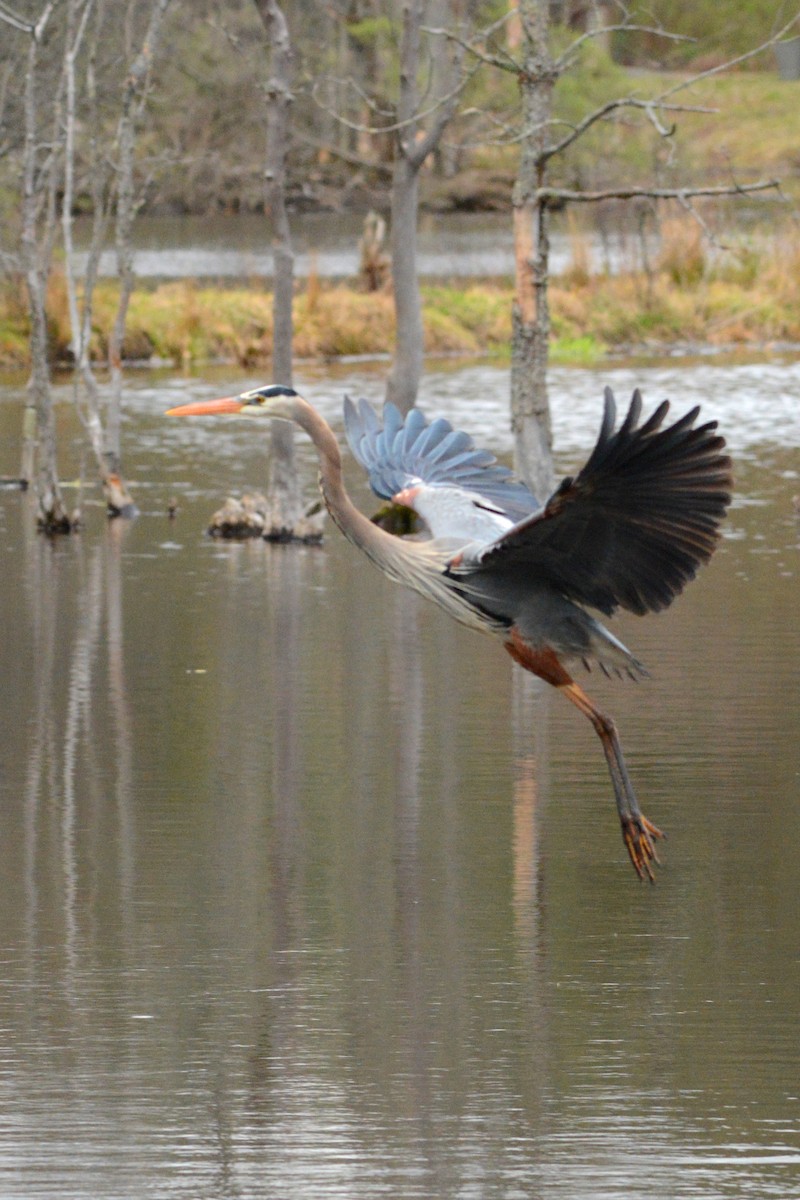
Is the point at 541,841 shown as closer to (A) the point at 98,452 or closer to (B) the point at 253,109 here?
(A) the point at 98,452

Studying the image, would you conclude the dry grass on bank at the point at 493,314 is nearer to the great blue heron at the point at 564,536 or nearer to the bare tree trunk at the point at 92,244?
the bare tree trunk at the point at 92,244

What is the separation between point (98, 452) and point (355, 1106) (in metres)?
10.2

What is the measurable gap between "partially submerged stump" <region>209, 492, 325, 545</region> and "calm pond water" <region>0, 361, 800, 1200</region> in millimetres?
2184

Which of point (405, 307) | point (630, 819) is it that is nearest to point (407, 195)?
point (405, 307)

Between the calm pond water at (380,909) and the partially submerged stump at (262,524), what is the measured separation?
7.16 ft

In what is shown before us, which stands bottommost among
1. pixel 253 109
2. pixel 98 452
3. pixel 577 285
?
pixel 98 452

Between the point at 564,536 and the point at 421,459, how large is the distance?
5.00 ft

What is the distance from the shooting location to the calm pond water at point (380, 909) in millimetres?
4770

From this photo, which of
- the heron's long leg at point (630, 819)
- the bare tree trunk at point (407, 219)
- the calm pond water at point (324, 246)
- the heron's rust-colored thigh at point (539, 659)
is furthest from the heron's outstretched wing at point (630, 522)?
the calm pond water at point (324, 246)

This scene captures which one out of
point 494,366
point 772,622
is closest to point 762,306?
point 494,366

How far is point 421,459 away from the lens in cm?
839

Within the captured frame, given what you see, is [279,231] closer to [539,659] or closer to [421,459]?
[421,459]

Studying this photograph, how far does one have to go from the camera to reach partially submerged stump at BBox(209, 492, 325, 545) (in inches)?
580

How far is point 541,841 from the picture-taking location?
734 cm
